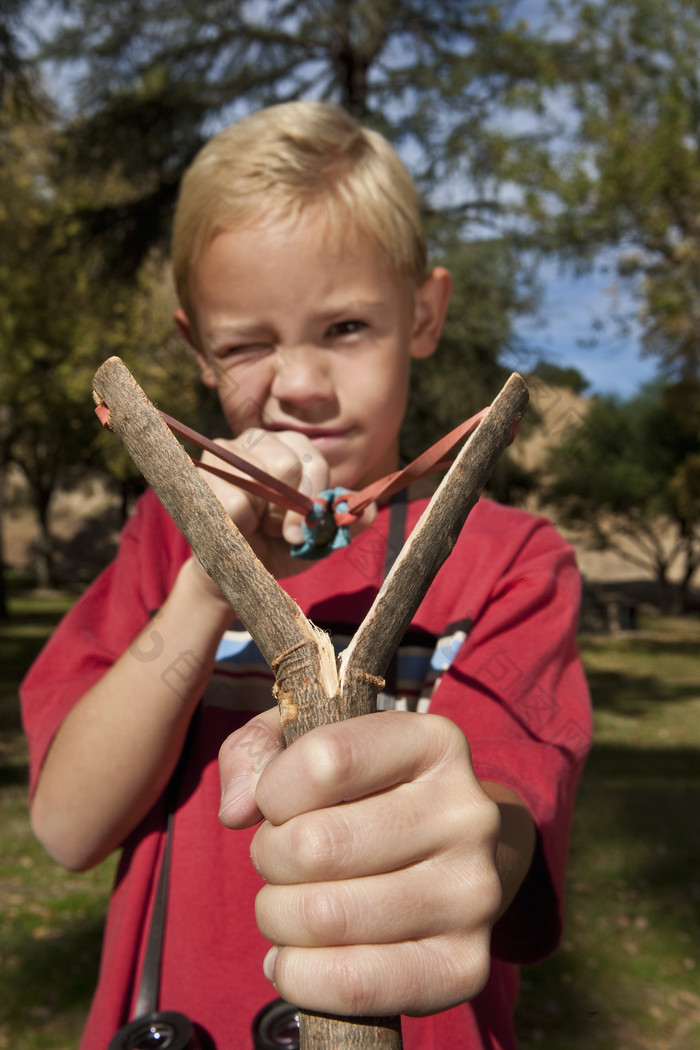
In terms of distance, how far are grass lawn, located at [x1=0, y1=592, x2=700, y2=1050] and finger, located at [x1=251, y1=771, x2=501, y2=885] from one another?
3.07 m

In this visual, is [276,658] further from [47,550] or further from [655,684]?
[47,550]

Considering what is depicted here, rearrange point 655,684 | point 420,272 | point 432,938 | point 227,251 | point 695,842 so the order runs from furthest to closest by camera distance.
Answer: point 655,684, point 695,842, point 420,272, point 227,251, point 432,938

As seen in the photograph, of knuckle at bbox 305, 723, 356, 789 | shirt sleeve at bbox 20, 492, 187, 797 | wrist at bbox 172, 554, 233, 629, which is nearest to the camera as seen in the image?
knuckle at bbox 305, 723, 356, 789

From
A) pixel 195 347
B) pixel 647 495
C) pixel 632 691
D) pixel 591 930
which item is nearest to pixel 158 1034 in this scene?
pixel 195 347

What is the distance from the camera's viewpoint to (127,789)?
1.35 metres

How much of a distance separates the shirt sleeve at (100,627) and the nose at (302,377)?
45 cm

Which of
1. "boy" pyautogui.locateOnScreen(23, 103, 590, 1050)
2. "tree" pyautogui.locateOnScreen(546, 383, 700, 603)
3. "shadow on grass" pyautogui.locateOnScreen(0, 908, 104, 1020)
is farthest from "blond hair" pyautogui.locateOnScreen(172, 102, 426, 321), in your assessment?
"tree" pyautogui.locateOnScreen(546, 383, 700, 603)

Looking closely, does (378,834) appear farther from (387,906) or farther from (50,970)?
(50,970)

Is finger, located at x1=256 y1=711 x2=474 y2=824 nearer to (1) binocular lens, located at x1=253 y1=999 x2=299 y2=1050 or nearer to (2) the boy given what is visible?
(2) the boy

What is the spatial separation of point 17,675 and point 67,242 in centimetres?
773

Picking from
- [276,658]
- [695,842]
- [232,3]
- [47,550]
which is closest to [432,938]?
[276,658]

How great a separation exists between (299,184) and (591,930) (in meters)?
5.19

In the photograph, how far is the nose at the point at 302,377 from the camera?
1.46m

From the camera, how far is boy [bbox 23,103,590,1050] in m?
1.25
